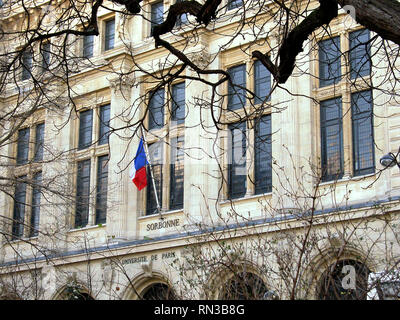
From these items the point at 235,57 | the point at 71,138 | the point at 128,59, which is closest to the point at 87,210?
the point at 71,138

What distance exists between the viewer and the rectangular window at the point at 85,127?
134ft

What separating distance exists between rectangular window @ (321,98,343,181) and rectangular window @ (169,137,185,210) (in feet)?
22.3

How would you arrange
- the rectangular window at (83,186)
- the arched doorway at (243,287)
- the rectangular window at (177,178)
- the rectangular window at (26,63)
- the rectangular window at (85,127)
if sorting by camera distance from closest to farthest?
the arched doorway at (243,287)
the rectangular window at (26,63)
the rectangular window at (177,178)
the rectangular window at (83,186)
the rectangular window at (85,127)

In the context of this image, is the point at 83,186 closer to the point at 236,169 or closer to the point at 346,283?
the point at 236,169

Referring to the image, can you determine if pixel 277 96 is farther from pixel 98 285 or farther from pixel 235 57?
pixel 98 285

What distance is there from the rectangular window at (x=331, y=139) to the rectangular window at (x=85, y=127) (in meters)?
12.9

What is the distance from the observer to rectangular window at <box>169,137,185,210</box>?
120 ft

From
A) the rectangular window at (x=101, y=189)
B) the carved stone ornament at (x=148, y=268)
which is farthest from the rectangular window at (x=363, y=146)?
the rectangular window at (x=101, y=189)

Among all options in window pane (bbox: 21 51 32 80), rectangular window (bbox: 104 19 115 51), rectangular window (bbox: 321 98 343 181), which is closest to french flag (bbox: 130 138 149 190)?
window pane (bbox: 21 51 32 80)

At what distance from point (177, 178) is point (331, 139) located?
7.80m

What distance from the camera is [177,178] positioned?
36.7 metres

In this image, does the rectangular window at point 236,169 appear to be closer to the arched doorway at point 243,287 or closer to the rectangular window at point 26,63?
the rectangular window at point 26,63

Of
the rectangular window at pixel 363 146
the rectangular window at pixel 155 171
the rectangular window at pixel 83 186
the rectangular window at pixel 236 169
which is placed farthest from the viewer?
the rectangular window at pixel 83 186
